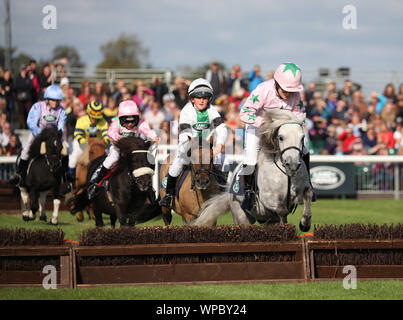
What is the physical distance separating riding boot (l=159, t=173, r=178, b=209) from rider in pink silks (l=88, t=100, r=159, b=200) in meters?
0.59

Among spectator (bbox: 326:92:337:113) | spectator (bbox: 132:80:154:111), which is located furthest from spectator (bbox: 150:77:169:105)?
spectator (bbox: 326:92:337:113)

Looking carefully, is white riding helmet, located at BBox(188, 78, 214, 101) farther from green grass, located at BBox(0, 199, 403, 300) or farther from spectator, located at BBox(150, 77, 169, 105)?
spectator, located at BBox(150, 77, 169, 105)

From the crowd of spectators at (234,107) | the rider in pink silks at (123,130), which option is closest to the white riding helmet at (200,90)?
the rider in pink silks at (123,130)

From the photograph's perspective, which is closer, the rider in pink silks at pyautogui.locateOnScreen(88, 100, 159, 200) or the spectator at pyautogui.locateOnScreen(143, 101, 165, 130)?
the rider in pink silks at pyautogui.locateOnScreen(88, 100, 159, 200)

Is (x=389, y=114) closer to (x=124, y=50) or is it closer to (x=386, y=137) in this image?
(x=386, y=137)

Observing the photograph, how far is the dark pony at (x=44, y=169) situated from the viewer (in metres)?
12.8

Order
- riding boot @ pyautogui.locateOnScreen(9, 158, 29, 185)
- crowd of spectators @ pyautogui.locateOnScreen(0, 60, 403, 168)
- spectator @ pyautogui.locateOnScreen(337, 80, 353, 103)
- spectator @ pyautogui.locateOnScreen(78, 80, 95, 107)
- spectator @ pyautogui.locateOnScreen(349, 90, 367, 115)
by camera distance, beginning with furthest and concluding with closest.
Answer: spectator @ pyautogui.locateOnScreen(337, 80, 353, 103)
spectator @ pyautogui.locateOnScreen(349, 90, 367, 115)
spectator @ pyautogui.locateOnScreen(78, 80, 95, 107)
crowd of spectators @ pyautogui.locateOnScreen(0, 60, 403, 168)
riding boot @ pyautogui.locateOnScreen(9, 158, 29, 185)

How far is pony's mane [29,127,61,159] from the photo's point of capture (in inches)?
500

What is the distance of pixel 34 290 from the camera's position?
639 cm

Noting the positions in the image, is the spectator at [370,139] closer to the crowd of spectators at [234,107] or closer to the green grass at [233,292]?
the crowd of spectators at [234,107]

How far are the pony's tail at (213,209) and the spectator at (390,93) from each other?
1331 cm

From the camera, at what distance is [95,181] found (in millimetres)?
9914

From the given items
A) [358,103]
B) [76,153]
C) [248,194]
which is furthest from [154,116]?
[248,194]
